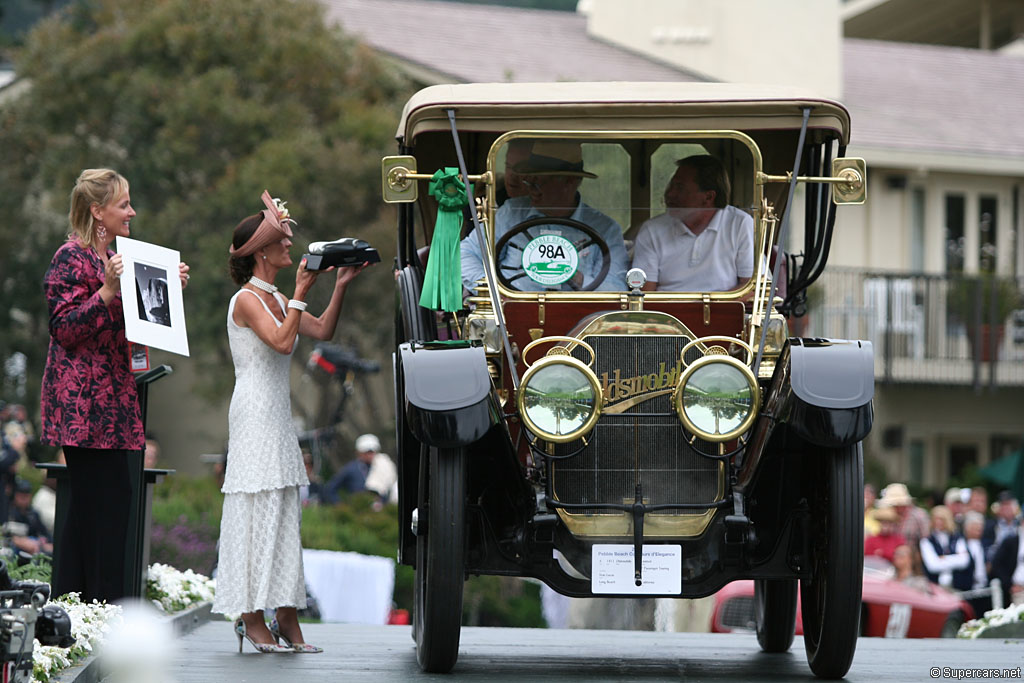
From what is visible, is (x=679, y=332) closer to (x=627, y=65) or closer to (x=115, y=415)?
(x=115, y=415)

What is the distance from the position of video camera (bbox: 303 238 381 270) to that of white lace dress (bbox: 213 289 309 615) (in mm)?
348

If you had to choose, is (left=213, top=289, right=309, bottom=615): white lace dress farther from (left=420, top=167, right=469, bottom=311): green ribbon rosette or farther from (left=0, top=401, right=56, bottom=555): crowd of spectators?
(left=0, top=401, right=56, bottom=555): crowd of spectators

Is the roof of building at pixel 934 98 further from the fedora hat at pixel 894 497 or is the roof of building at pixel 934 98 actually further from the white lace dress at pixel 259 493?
the white lace dress at pixel 259 493

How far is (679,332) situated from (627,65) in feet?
71.3

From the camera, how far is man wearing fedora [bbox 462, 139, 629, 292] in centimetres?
770

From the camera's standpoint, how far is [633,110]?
7539 millimetres

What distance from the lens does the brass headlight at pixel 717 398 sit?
677 centimetres

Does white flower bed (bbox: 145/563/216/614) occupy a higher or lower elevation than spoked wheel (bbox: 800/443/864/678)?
lower

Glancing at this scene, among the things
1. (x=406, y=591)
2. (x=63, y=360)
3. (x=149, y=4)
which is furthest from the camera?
(x=149, y=4)

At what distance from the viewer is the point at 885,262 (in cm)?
2712

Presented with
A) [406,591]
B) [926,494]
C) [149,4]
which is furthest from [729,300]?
[926,494]

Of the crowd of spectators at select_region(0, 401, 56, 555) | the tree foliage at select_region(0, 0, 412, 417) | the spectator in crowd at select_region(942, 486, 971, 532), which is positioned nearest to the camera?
the crowd of spectators at select_region(0, 401, 56, 555)

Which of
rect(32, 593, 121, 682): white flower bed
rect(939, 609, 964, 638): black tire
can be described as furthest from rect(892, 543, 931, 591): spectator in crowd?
rect(32, 593, 121, 682): white flower bed

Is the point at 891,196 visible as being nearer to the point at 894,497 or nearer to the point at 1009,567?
the point at 894,497
